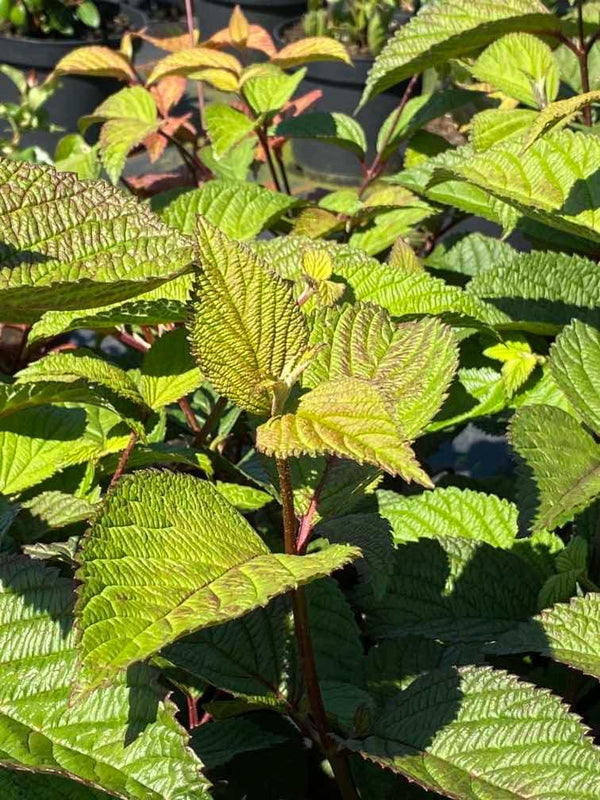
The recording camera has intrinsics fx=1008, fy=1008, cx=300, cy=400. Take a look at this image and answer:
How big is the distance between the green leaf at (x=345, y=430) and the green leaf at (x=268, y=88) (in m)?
1.03

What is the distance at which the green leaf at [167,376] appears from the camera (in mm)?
1052

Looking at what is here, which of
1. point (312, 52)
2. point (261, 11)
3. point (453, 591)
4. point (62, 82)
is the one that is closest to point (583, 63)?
point (312, 52)

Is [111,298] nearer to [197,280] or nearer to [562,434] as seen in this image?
[197,280]

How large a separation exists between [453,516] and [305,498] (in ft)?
1.08

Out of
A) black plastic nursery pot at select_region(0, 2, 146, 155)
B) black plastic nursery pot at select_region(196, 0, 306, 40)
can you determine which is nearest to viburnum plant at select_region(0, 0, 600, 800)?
black plastic nursery pot at select_region(0, 2, 146, 155)

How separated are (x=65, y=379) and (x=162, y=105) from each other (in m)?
1.06

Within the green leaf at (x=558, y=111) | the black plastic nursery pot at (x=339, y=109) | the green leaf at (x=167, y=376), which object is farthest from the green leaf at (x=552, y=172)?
the black plastic nursery pot at (x=339, y=109)

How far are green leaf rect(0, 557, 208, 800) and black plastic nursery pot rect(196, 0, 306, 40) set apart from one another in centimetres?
524

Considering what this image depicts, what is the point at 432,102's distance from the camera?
5.19 feet

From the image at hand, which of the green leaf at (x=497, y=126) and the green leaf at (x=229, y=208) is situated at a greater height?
the green leaf at (x=497, y=126)

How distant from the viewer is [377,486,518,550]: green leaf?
42.3 inches

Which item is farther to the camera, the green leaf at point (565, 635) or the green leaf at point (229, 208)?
the green leaf at point (229, 208)

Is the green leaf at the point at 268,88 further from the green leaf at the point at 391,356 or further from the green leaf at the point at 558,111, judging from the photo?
the green leaf at the point at 391,356

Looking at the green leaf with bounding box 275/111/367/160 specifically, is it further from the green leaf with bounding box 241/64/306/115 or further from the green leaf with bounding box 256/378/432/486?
the green leaf with bounding box 256/378/432/486
